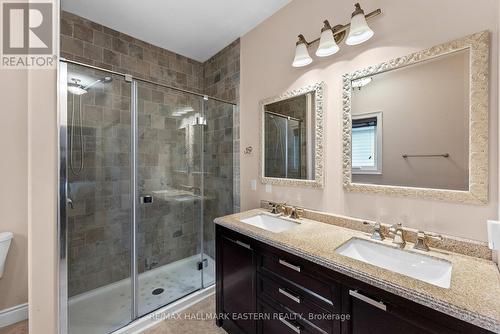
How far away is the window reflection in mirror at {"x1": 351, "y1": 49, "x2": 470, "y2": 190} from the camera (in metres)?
1.12

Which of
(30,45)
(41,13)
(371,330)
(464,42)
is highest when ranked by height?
(41,13)

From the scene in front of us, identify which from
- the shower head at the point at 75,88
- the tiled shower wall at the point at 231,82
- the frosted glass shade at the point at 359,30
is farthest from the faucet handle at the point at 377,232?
the shower head at the point at 75,88

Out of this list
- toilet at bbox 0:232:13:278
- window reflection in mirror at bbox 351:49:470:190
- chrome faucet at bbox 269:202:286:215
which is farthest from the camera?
chrome faucet at bbox 269:202:286:215

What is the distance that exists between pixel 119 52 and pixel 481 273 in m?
3.33

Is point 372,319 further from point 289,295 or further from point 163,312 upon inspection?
point 163,312

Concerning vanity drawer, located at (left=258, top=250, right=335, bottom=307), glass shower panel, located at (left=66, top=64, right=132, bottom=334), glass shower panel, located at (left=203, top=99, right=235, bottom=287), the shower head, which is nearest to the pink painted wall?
glass shower panel, located at (left=203, top=99, right=235, bottom=287)

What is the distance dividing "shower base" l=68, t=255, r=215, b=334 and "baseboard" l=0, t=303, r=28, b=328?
449 millimetres

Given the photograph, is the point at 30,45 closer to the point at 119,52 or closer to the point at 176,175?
the point at 119,52

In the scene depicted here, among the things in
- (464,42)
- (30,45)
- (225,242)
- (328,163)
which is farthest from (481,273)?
(30,45)

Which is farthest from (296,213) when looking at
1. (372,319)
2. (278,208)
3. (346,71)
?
(346,71)

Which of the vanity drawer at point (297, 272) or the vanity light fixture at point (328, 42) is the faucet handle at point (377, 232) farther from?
the vanity light fixture at point (328, 42)

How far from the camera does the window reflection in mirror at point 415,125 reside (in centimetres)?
112

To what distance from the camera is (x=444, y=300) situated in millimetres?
721

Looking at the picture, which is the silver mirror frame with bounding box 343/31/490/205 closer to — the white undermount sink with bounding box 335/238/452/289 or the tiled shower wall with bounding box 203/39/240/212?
the white undermount sink with bounding box 335/238/452/289
